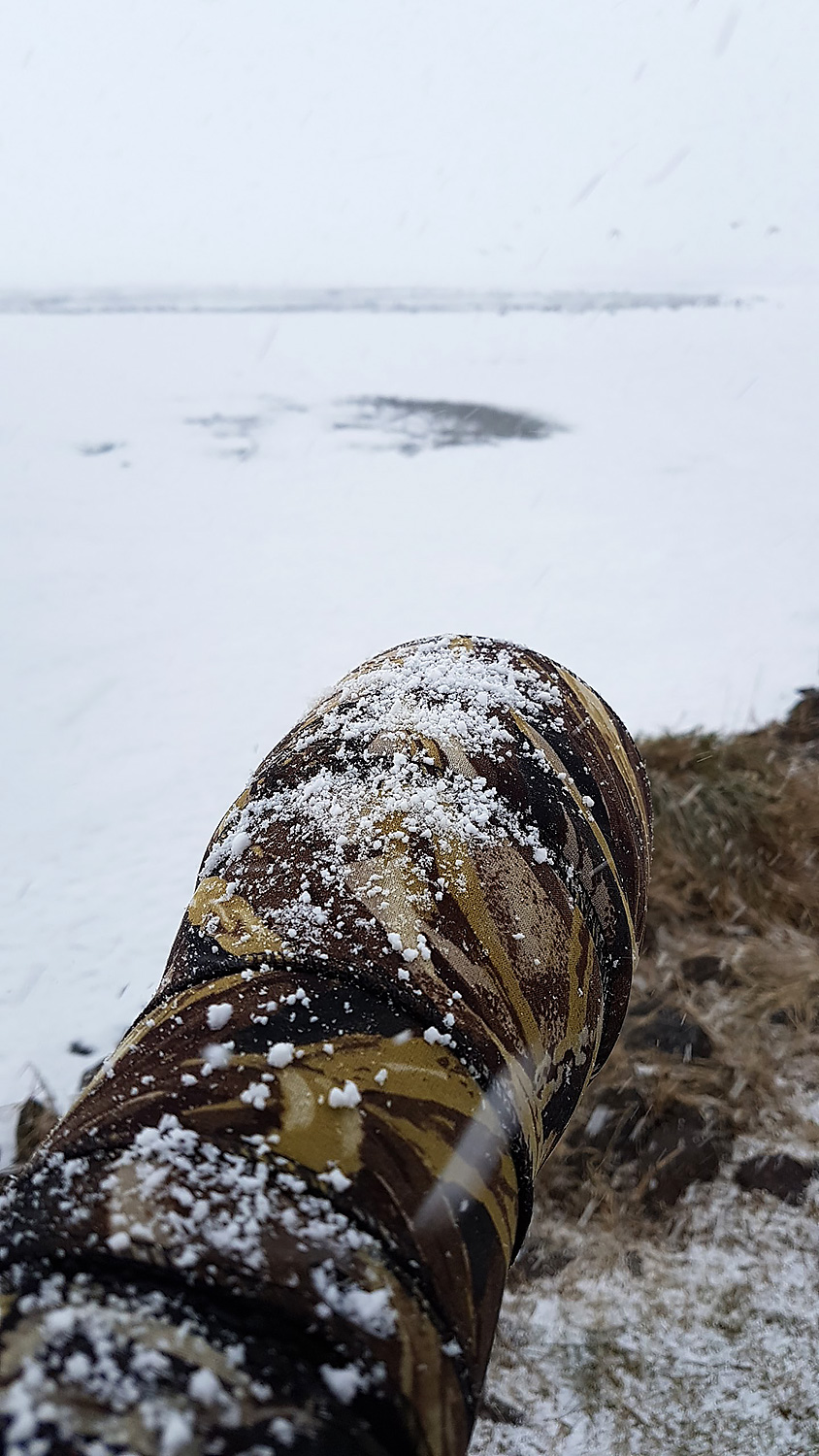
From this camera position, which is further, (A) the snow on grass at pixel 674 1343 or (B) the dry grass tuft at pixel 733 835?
(B) the dry grass tuft at pixel 733 835

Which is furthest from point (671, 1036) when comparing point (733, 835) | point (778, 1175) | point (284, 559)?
point (284, 559)

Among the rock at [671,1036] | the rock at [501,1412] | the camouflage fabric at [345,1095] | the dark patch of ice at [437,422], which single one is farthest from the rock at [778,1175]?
the dark patch of ice at [437,422]

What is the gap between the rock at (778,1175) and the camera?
1.71 m

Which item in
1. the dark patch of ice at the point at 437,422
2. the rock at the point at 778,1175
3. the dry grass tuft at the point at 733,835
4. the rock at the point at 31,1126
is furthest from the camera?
the dark patch of ice at the point at 437,422

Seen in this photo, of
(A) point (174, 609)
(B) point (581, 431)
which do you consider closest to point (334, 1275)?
(A) point (174, 609)

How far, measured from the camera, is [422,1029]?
0.81 m

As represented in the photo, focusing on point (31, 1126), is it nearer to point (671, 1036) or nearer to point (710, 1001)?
point (671, 1036)

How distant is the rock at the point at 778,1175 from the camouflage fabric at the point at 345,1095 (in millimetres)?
912

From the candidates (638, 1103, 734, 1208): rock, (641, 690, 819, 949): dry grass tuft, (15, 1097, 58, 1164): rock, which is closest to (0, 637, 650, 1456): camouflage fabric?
(638, 1103, 734, 1208): rock

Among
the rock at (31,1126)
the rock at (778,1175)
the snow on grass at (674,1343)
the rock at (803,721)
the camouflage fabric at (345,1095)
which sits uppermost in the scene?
the camouflage fabric at (345,1095)

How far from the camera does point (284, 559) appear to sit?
5.52m

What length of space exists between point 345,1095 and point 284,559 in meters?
5.07

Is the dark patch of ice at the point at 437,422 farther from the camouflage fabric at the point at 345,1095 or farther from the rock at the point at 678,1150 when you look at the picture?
the camouflage fabric at the point at 345,1095

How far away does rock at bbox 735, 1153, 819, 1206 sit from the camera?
5.61ft
